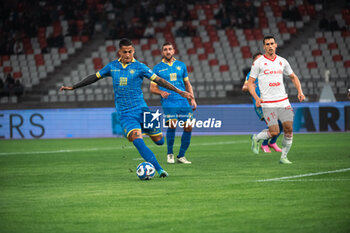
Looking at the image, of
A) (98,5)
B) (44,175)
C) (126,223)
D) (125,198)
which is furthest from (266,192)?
(98,5)

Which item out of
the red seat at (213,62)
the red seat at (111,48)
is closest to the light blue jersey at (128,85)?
the red seat at (213,62)

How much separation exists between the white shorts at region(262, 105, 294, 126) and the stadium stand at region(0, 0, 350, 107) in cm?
1429

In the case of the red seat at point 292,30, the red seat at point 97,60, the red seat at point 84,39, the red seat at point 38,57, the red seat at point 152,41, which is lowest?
the red seat at point 97,60

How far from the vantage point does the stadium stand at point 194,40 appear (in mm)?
27375

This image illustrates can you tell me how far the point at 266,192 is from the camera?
25.1 ft

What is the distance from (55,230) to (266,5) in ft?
87.9

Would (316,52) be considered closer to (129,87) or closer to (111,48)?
(111,48)

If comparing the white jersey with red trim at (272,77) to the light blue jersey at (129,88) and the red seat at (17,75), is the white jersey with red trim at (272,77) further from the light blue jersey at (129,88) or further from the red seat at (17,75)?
the red seat at (17,75)

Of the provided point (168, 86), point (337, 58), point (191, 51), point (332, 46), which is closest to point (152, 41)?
point (191, 51)

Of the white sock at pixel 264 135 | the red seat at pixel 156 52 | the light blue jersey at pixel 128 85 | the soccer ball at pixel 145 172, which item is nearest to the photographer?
the soccer ball at pixel 145 172

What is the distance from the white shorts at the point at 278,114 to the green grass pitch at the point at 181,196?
0.78 meters

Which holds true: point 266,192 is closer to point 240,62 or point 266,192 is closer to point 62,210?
point 62,210

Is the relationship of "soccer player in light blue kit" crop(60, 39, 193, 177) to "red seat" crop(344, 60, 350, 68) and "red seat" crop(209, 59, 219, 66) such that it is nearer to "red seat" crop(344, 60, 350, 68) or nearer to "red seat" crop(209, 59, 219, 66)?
"red seat" crop(344, 60, 350, 68)

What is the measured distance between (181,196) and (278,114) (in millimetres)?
4250
